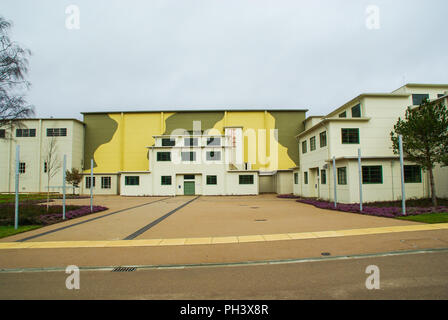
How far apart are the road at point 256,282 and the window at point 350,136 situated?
15.6m

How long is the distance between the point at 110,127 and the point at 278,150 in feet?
90.5

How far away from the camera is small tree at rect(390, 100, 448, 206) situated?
15.2 metres

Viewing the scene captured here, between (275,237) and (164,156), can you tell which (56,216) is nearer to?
(275,237)

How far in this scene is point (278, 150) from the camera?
133 feet

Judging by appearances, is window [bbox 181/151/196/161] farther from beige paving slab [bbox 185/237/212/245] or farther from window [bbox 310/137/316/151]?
beige paving slab [bbox 185/237/212/245]

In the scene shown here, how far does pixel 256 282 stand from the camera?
4.98 metres

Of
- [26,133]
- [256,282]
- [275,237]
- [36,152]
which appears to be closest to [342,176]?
[275,237]

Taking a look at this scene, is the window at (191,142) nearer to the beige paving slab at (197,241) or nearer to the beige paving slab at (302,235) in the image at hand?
the beige paving slab at (197,241)

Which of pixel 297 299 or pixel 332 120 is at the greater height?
pixel 332 120

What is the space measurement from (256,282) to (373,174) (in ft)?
55.8

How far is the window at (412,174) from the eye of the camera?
61.2 feet

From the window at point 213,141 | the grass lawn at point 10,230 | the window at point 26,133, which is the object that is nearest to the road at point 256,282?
the grass lawn at point 10,230

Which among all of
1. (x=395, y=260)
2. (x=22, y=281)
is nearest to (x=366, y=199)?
(x=395, y=260)
